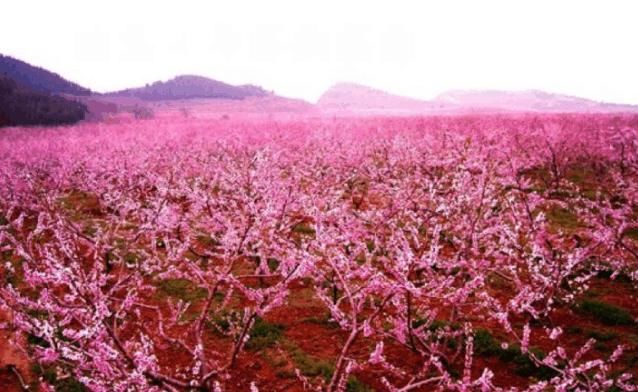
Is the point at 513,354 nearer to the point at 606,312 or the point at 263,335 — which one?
the point at 606,312

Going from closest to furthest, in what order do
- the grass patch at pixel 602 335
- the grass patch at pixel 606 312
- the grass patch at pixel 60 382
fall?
the grass patch at pixel 60 382, the grass patch at pixel 602 335, the grass patch at pixel 606 312

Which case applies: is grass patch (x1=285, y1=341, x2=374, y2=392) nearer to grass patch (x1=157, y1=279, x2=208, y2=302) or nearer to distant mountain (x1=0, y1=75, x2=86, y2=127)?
grass patch (x1=157, y1=279, x2=208, y2=302)

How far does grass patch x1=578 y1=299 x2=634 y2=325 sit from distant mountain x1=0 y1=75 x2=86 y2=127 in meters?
88.8

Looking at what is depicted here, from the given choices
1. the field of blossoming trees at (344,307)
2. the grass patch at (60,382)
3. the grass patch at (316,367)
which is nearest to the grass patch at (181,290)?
the field of blossoming trees at (344,307)

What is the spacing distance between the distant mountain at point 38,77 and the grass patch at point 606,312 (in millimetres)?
162624

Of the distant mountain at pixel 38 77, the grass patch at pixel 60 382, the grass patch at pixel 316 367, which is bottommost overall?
the grass patch at pixel 60 382

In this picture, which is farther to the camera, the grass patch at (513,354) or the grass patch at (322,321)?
the grass patch at (322,321)

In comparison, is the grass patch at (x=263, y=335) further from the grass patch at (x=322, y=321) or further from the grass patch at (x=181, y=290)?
the grass patch at (x=181, y=290)

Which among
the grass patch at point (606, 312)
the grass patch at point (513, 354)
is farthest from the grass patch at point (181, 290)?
the grass patch at point (606, 312)

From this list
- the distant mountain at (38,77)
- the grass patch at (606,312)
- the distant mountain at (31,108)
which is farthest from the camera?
the distant mountain at (38,77)

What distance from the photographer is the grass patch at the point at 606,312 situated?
8.23m

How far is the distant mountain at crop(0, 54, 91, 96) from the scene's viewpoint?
148500 mm

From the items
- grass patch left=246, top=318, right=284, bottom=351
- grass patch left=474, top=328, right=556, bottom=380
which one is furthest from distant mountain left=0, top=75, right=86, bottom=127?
grass patch left=474, top=328, right=556, bottom=380

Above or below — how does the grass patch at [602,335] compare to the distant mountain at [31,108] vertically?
below
